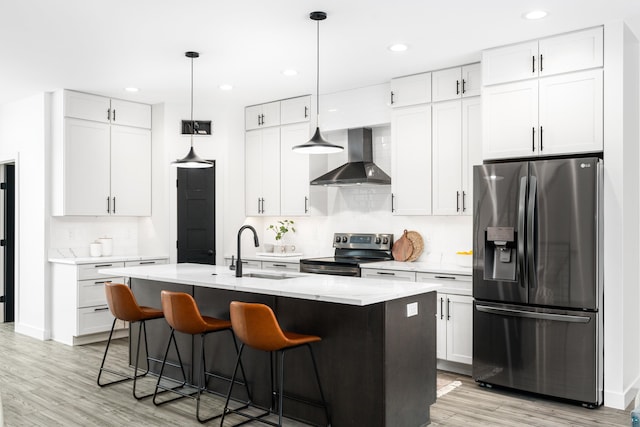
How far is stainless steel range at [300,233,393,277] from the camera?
18.2 ft

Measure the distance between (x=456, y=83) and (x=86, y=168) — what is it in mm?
4148

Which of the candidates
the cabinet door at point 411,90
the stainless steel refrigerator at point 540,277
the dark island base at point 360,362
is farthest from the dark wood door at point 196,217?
the stainless steel refrigerator at point 540,277

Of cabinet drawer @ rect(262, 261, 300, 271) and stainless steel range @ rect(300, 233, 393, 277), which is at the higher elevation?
stainless steel range @ rect(300, 233, 393, 277)

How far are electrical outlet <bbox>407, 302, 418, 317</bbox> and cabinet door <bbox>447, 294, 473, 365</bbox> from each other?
1304 millimetres

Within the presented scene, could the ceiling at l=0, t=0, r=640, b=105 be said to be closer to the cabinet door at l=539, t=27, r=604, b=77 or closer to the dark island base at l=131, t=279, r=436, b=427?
the cabinet door at l=539, t=27, r=604, b=77

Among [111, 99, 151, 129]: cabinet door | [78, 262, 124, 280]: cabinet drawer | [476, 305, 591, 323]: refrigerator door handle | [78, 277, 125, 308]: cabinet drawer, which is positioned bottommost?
[78, 277, 125, 308]: cabinet drawer

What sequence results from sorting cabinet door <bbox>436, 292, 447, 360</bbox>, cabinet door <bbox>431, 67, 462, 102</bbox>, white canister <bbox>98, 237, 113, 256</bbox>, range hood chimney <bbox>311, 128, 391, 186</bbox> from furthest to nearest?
white canister <bbox>98, 237, 113, 256</bbox>, range hood chimney <bbox>311, 128, 391, 186</bbox>, cabinet door <bbox>431, 67, 462, 102</bbox>, cabinet door <bbox>436, 292, 447, 360</bbox>

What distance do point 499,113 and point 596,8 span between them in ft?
3.46

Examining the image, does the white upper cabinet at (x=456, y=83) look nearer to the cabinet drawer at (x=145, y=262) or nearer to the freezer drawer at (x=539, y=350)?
the freezer drawer at (x=539, y=350)

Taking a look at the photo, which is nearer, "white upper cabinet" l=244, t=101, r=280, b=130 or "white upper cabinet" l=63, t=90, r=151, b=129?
"white upper cabinet" l=63, t=90, r=151, b=129

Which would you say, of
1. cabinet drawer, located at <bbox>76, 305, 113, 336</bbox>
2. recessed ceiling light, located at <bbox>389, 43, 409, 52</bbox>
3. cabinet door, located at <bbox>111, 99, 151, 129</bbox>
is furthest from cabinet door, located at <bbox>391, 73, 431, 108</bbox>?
cabinet drawer, located at <bbox>76, 305, 113, 336</bbox>

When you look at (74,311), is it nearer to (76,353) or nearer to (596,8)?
(76,353)

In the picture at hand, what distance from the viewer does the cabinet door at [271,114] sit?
6.65m

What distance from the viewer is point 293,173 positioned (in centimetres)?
651
